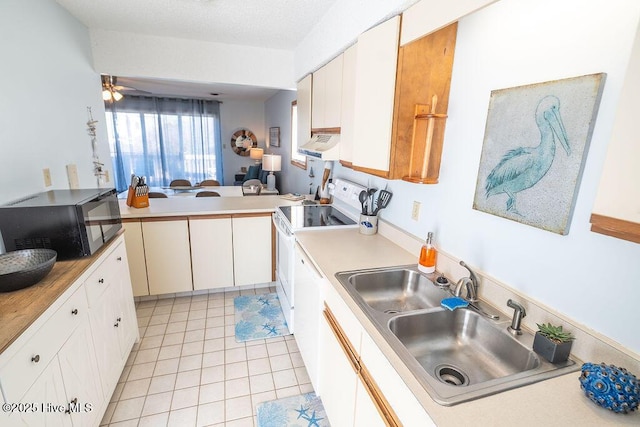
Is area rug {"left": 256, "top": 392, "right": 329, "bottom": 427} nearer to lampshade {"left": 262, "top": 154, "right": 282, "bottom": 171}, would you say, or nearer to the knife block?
the knife block

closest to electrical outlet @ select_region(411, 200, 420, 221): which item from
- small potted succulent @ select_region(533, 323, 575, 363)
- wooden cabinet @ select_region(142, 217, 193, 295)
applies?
small potted succulent @ select_region(533, 323, 575, 363)

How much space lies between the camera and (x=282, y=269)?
2498 millimetres

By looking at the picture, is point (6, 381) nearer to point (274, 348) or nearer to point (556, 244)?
point (274, 348)

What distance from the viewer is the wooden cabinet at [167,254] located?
256 centimetres

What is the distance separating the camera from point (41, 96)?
5.81 ft

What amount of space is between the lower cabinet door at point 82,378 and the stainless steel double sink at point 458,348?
3.81 feet

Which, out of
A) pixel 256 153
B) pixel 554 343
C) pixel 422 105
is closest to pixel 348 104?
pixel 422 105

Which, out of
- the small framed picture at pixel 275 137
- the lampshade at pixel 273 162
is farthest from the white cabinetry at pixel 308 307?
the small framed picture at pixel 275 137

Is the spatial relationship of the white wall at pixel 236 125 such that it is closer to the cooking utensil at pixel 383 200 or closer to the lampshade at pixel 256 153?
the lampshade at pixel 256 153

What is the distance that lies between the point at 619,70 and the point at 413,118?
73cm

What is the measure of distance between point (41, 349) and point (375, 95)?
5.60ft

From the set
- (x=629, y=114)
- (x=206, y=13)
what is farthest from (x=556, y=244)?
(x=206, y=13)

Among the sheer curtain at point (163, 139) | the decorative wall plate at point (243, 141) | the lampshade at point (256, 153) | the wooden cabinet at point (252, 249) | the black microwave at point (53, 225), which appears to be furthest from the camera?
the decorative wall plate at point (243, 141)

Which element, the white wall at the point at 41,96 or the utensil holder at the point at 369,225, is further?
the utensil holder at the point at 369,225
